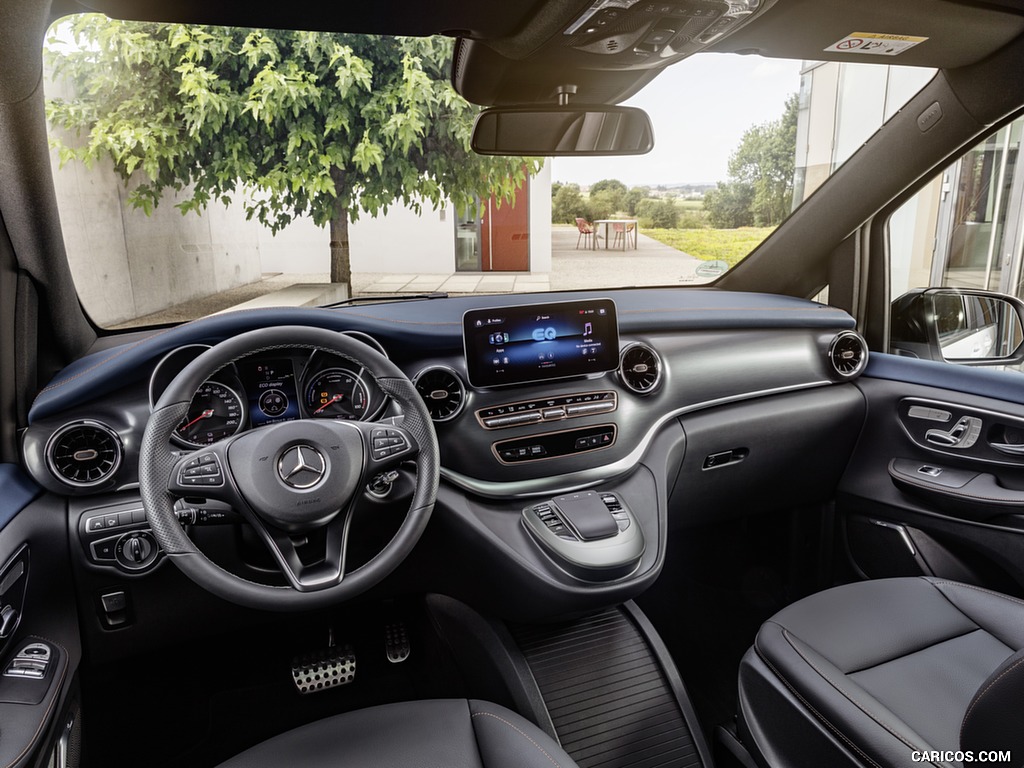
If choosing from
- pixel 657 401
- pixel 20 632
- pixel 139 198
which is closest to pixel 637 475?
pixel 657 401

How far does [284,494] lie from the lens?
1.39 metres

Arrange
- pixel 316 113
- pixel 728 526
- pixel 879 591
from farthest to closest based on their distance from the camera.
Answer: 1. pixel 316 113
2. pixel 728 526
3. pixel 879 591

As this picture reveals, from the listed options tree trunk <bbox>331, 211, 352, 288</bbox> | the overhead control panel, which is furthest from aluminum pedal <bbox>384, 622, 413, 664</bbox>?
the overhead control panel

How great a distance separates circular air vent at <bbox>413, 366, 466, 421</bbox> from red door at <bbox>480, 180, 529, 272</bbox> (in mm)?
863

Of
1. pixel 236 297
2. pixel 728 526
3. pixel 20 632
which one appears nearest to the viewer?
pixel 20 632

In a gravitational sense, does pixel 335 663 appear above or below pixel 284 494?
below

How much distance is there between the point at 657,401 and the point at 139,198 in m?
1.97

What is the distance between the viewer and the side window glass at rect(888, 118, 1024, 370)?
2.55 m

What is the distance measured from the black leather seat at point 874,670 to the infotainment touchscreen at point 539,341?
875mm

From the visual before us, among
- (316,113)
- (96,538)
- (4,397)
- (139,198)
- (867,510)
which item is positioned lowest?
(867,510)

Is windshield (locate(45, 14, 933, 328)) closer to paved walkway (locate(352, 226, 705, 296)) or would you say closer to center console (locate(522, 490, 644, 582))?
paved walkway (locate(352, 226, 705, 296))

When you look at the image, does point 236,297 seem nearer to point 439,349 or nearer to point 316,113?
point 439,349

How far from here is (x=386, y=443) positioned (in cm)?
154

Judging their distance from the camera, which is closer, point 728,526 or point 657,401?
point 657,401
